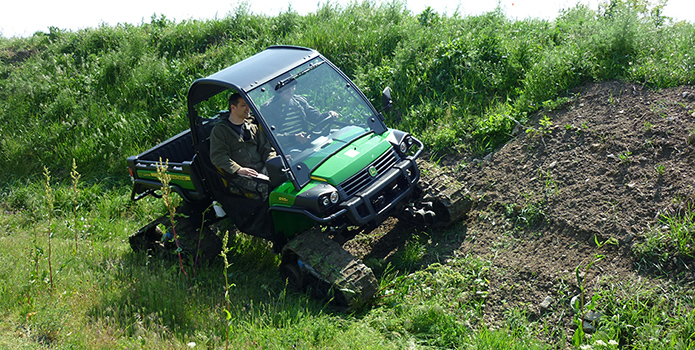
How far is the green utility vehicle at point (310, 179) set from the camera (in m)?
5.45

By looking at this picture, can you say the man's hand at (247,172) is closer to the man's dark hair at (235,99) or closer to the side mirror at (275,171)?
the side mirror at (275,171)

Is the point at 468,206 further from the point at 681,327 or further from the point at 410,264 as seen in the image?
the point at 681,327

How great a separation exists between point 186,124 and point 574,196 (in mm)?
6976

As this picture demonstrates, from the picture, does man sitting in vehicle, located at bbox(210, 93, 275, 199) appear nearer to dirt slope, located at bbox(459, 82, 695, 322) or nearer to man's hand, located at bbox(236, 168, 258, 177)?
man's hand, located at bbox(236, 168, 258, 177)

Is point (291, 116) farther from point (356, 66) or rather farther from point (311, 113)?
point (356, 66)

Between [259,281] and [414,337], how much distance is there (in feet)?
7.05

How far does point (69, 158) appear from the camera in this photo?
35.2 feet

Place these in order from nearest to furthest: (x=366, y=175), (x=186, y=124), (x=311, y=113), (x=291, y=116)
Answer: (x=366, y=175)
(x=291, y=116)
(x=311, y=113)
(x=186, y=124)

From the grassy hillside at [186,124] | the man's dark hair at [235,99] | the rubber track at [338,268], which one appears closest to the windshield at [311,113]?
the man's dark hair at [235,99]

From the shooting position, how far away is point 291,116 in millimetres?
5973

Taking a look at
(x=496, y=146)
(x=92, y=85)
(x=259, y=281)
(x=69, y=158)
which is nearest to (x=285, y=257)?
(x=259, y=281)

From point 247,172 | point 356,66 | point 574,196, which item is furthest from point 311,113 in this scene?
point 356,66

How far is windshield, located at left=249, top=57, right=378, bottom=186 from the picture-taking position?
5.82 metres

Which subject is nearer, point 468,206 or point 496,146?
point 468,206
